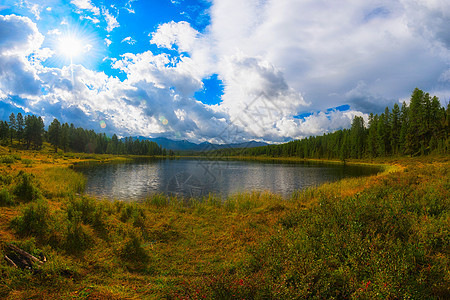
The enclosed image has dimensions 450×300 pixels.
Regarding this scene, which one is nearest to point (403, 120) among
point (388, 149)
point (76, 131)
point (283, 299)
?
point (388, 149)

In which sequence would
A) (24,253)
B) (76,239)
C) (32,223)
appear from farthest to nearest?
1. (76,239)
2. (32,223)
3. (24,253)

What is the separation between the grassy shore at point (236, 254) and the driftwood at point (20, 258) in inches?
7.9

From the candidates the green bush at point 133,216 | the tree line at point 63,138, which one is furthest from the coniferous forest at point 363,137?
the green bush at point 133,216

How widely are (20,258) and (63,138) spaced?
13205 cm

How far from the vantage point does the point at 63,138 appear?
107m

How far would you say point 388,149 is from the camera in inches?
3425

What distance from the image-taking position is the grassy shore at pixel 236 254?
4094 millimetres

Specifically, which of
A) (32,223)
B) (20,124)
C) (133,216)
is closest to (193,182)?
(133,216)

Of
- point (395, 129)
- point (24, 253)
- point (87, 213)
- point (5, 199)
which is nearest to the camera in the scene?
point (24, 253)

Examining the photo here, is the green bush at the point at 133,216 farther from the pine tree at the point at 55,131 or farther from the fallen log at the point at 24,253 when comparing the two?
the pine tree at the point at 55,131

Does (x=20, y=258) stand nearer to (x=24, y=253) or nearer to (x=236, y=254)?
(x=24, y=253)

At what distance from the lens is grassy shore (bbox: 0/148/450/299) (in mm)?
4094

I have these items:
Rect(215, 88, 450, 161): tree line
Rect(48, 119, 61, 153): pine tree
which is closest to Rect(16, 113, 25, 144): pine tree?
Rect(48, 119, 61, 153): pine tree

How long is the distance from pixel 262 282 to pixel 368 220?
4.95 metres
